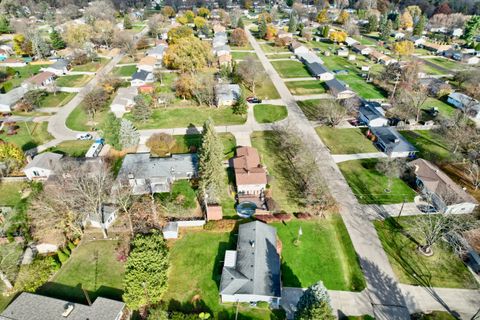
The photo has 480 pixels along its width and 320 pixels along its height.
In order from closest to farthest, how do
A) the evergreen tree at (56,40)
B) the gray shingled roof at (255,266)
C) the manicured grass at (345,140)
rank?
the gray shingled roof at (255,266), the manicured grass at (345,140), the evergreen tree at (56,40)

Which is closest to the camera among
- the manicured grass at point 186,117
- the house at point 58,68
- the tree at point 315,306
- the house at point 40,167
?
the tree at point 315,306

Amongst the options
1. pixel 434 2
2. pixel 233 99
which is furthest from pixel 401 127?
pixel 434 2

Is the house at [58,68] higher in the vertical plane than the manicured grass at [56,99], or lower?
higher

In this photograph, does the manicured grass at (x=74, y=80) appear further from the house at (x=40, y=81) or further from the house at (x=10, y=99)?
the house at (x=10, y=99)

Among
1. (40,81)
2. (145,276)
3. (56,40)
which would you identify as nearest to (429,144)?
(145,276)

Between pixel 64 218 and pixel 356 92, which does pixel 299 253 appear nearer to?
pixel 64 218

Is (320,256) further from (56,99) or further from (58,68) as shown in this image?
(58,68)

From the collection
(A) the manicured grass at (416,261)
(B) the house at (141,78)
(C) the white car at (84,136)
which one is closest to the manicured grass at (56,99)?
(B) the house at (141,78)
